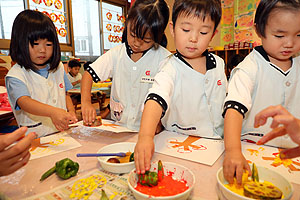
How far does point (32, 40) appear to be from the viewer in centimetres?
118

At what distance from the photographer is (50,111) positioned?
40.5 inches

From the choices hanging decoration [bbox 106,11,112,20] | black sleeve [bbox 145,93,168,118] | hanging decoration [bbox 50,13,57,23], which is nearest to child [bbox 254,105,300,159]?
black sleeve [bbox 145,93,168,118]

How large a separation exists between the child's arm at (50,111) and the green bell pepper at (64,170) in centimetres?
31

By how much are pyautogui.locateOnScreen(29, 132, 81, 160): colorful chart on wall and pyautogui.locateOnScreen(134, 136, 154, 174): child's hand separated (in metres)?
0.41

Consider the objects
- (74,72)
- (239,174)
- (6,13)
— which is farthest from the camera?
(74,72)

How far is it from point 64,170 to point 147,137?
0.29m

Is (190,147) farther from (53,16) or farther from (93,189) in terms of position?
(53,16)

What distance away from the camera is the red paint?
1.86 ft

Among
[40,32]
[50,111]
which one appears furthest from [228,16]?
[50,111]

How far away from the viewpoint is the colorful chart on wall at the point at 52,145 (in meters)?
0.88

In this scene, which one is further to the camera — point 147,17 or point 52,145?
point 147,17

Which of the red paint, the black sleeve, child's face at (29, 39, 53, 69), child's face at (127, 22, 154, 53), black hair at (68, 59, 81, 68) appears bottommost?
the red paint

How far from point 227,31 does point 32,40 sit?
5058mm

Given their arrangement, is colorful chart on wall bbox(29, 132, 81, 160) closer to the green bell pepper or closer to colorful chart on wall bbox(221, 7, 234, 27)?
the green bell pepper
